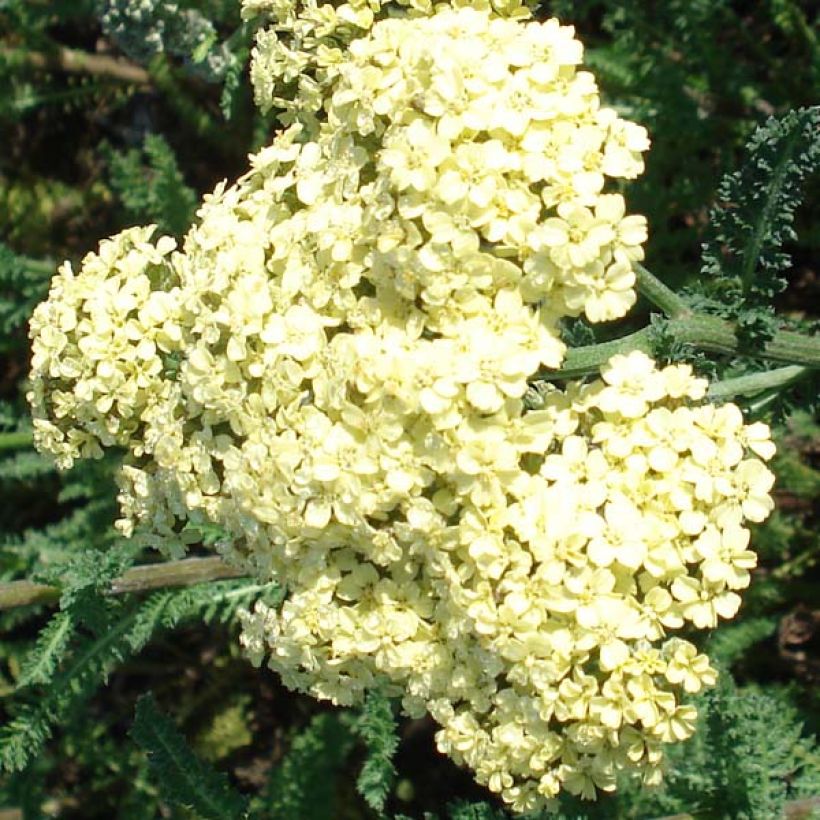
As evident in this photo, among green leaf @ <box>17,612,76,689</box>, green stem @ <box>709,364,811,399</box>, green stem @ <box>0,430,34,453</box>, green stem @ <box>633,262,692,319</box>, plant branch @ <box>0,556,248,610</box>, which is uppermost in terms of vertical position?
green stem @ <box>633,262,692,319</box>

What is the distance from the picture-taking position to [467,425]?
2398 mm

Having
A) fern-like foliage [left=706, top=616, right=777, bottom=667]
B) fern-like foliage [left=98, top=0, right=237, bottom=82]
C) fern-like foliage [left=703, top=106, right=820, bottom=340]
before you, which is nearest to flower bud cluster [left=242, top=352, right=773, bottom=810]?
fern-like foliage [left=703, top=106, right=820, bottom=340]

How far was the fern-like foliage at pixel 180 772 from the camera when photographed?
3.30m

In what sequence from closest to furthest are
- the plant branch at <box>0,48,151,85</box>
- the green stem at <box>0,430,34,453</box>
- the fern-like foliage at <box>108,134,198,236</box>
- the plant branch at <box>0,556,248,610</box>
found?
the plant branch at <box>0,556,248,610</box>
the green stem at <box>0,430,34,453</box>
the fern-like foliage at <box>108,134,198,236</box>
the plant branch at <box>0,48,151,85</box>

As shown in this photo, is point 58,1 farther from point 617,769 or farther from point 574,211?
point 617,769

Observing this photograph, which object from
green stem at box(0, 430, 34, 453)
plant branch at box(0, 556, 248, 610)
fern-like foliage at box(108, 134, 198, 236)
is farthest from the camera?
fern-like foliage at box(108, 134, 198, 236)

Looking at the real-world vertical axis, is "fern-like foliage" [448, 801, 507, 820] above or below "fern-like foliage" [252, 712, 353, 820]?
above

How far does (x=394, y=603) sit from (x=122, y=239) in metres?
1.18

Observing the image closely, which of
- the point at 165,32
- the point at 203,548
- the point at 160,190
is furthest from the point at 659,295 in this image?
the point at 203,548

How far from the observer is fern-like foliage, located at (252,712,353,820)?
4352 mm

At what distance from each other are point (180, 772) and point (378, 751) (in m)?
0.55

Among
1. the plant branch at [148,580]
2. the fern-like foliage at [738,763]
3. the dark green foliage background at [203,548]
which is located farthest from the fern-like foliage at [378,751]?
the fern-like foliage at [738,763]

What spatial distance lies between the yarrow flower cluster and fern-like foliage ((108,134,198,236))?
184cm

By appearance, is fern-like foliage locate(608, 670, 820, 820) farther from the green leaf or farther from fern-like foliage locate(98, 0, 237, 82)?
fern-like foliage locate(98, 0, 237, 82)
